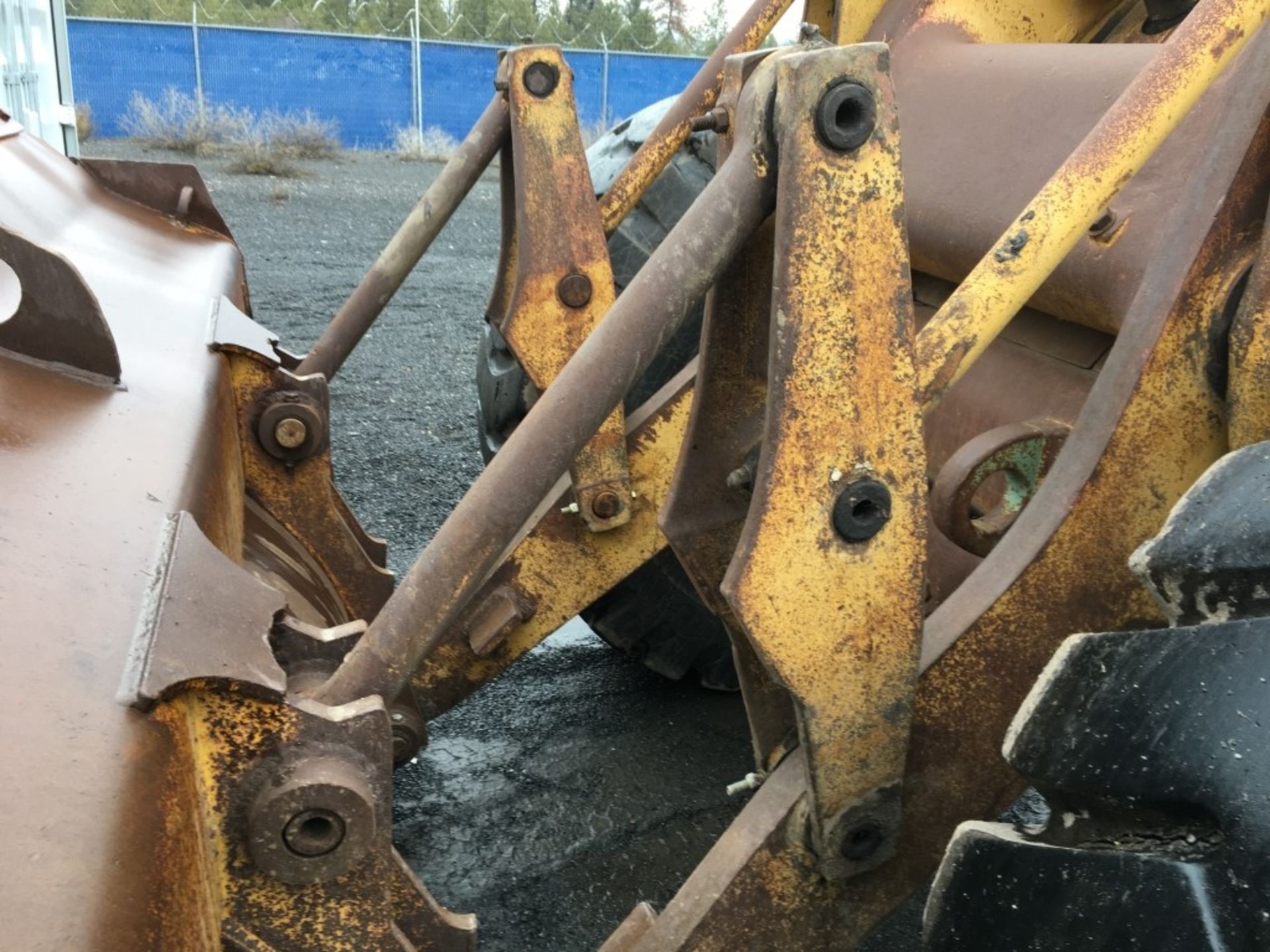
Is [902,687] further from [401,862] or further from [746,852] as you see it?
[401,862]

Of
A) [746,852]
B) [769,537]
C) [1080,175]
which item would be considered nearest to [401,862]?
[746,852]

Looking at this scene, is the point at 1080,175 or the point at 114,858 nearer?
the point at 114,858

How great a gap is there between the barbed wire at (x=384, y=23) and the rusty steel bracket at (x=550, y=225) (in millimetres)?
24570

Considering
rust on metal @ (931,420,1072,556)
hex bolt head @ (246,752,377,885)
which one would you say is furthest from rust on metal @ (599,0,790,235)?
hex bolt head @ (246,752,377,885)

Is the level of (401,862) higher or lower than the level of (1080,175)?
lower

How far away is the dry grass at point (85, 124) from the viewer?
677 inches

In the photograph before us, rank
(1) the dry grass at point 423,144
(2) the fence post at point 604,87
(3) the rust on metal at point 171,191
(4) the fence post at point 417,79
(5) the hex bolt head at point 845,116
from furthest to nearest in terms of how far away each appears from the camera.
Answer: (2) the fence post at point 604,87 → (4) the fence post at point 417,79 → (1) the dry grass at point 423,144 → (3) the rust on metal at point 171,191 → (5) the hex bolt head at point 845,116

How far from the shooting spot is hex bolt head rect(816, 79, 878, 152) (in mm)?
1134

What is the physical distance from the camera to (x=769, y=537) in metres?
1.18

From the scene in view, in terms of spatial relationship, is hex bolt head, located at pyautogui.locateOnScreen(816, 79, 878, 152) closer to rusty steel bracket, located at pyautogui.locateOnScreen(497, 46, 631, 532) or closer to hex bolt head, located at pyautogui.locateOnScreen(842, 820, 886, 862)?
hex bolt head, located at pyautogui.locateOnScreen(842, 820, 886, 862)

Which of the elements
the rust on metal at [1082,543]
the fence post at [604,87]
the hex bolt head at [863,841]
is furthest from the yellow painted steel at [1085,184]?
the fence post at [604,87]

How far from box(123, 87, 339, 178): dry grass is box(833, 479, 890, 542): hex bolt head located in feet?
43.4

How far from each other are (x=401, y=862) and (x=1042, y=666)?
682 mm

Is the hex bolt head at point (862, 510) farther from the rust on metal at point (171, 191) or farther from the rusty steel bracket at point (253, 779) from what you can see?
the rust on metal at point (171, 191)
